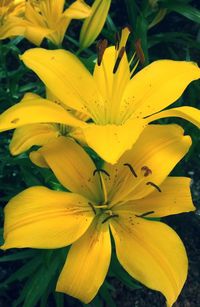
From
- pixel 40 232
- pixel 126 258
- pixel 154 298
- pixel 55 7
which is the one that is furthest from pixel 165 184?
pixel 154 298

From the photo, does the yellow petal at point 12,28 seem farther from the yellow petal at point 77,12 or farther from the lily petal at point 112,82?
the lily petal at point 112,82

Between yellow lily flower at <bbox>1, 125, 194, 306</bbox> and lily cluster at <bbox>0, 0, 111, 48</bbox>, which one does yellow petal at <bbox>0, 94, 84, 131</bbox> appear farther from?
lily cluster at <bbox>0, 0, 111, 48</bbox>

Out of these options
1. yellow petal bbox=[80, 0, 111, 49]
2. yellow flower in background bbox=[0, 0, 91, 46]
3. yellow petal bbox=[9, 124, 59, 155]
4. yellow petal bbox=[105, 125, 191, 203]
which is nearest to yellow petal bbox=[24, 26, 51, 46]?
yellow flower in background bbox=[0, 0, 91, 46]

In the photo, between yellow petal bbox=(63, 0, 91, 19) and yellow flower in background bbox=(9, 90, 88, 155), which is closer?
yellow flower in background bbox=(9, 90, 88, 155)

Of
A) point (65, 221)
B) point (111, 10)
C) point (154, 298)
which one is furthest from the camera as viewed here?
point (111, 10)

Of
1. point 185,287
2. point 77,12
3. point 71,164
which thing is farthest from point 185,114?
point 185,287

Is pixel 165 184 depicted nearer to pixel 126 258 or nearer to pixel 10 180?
pixel 126 258

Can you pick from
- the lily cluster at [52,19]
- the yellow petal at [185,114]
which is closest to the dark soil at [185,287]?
the lily cluster at [52,19]

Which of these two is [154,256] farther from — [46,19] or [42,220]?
[46,19]
